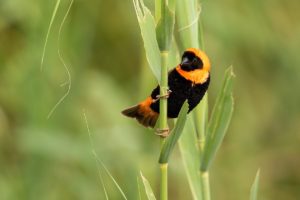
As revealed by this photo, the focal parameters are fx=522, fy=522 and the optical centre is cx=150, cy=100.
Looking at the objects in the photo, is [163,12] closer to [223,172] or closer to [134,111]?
→ [134,111]

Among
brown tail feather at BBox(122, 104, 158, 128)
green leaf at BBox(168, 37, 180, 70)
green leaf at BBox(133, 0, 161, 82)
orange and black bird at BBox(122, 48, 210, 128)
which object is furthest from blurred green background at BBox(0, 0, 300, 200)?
green leaf at BBox(133, 0, 161, 82)

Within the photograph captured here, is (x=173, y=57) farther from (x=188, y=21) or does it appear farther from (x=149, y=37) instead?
(x=149, y=37)

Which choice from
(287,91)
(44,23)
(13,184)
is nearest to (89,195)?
(13,184)

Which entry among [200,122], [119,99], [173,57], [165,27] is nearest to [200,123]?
[200,122]

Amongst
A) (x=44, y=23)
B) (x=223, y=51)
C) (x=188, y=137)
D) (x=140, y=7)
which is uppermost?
(x=140, y=7)

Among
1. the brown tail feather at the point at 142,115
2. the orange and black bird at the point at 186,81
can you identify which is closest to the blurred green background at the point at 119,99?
the brown tail feather at the point at 142,115
